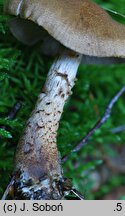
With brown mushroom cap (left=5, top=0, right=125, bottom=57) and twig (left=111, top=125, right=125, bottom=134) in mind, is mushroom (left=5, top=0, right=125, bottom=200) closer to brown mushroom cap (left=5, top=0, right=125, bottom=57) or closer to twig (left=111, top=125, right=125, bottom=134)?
brown mushroom cap (left=5, top=0, right=125, bottom=57)

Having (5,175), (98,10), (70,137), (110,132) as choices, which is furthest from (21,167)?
(110,132)

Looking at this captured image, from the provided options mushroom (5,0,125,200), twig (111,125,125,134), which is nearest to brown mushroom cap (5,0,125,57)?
mushroom (5,0,125,200)

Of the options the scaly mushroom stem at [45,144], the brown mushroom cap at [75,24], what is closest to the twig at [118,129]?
the scaly mushroom stem at [45,144]

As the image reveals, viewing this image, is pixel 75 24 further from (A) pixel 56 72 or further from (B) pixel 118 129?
(B) pixel 118 129

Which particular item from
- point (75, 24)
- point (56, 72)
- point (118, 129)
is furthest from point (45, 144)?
point (118, 129)

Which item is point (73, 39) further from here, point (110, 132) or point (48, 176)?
point (110, 132)

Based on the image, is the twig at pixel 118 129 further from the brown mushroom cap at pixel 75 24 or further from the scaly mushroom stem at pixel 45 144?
the brown mushroom cap at pixel 75 24
